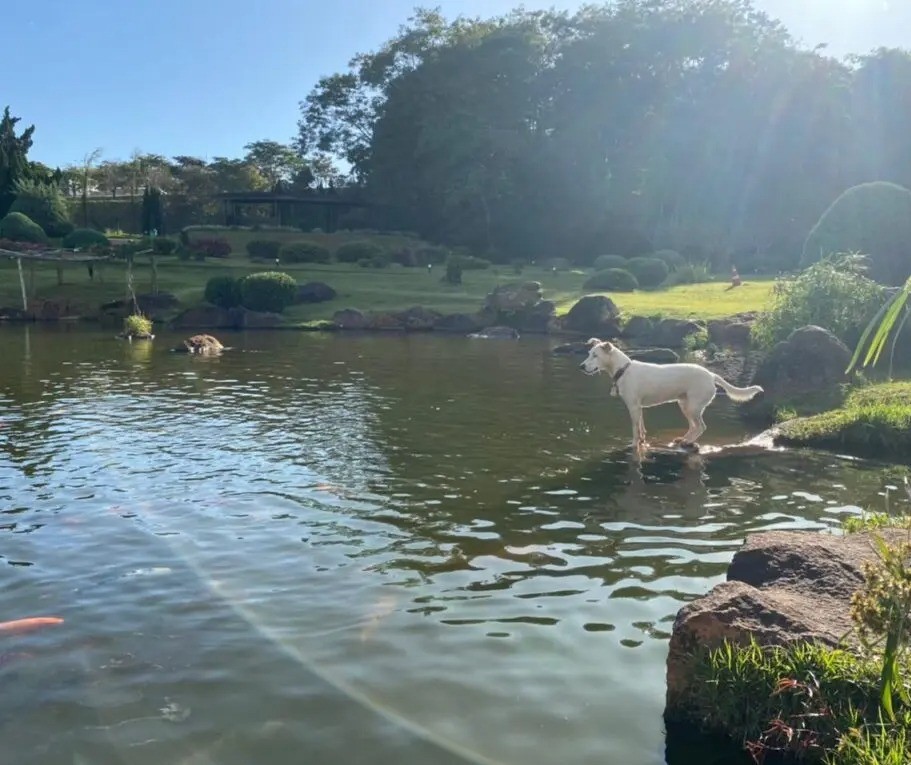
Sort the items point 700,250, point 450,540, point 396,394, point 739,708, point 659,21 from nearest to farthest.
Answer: point 739,708 → point 450,540 → point 396,394 → point 700,250 → point 659,21

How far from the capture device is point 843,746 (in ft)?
15.1

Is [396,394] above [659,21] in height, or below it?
below

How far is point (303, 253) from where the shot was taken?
5634 cm

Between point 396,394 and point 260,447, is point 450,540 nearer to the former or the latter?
point 260,447

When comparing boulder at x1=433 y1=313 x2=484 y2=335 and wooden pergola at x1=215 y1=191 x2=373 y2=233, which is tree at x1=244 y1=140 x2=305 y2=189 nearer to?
wooden pergola at x1=215 y1=191 x2=373 y2=233

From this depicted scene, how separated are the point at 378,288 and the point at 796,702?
41134mm

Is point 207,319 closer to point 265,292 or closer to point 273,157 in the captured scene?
point 265,292

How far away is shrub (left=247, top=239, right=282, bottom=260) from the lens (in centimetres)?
5741

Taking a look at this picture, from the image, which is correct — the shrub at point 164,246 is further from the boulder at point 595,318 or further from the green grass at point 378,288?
the boulder at point 595,318

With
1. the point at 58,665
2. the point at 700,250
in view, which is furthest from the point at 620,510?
the point at 700,250

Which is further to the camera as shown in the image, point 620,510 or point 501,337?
point 501,337

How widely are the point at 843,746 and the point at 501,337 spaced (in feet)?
97.9

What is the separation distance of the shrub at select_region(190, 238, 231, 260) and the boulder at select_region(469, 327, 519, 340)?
2700 centimetres

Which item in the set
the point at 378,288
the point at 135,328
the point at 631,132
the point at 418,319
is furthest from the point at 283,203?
the point at 135,328
